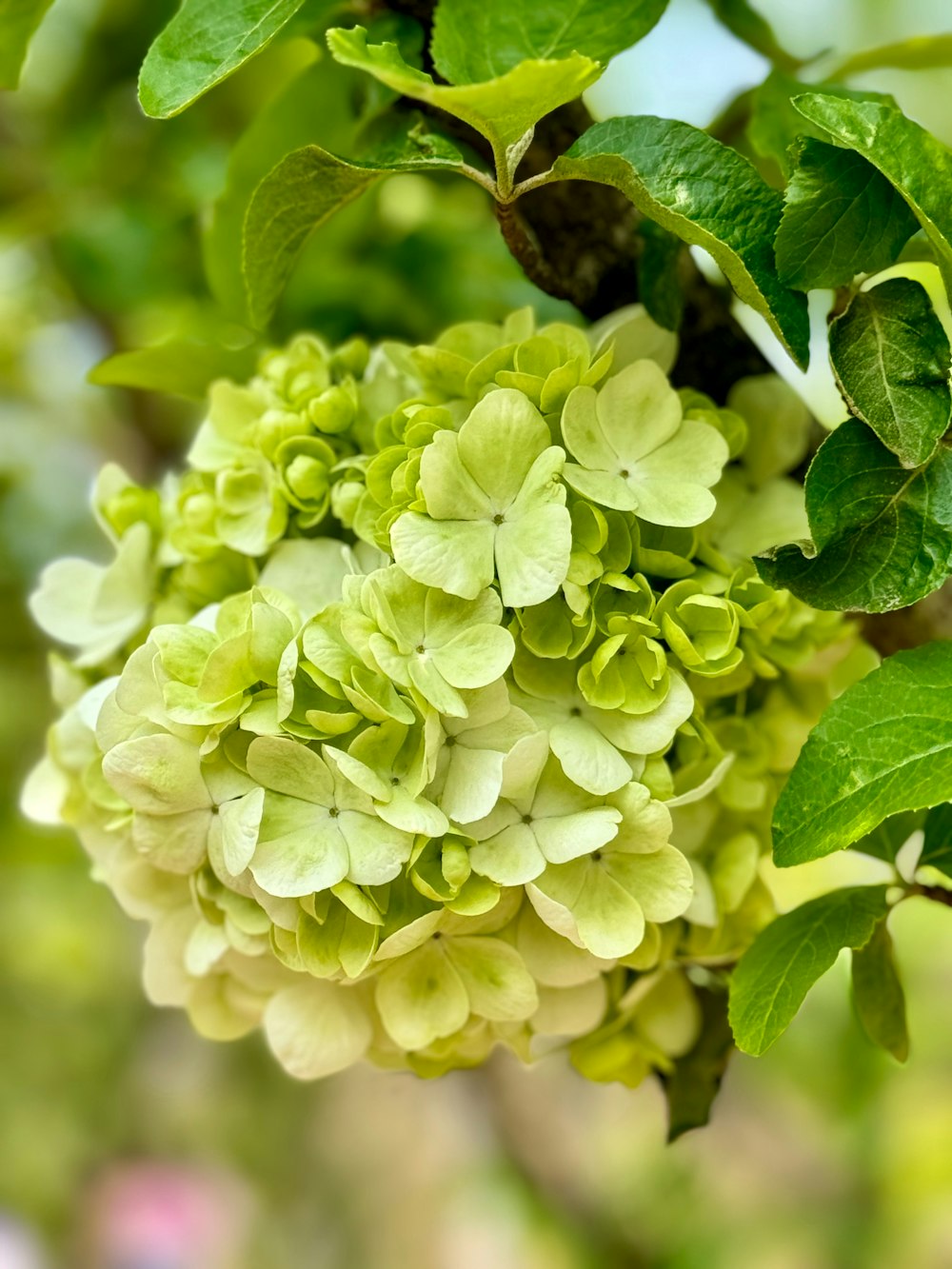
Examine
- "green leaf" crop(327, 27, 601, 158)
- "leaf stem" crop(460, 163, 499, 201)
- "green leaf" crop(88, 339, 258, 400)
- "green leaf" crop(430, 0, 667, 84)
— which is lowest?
"green leaf" crop(88, 339, 258, 400)

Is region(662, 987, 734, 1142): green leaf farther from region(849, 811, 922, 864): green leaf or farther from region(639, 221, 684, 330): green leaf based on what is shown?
region(639, 221, 684, 330): green leaf

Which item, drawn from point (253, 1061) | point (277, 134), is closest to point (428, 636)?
point (277, 134)

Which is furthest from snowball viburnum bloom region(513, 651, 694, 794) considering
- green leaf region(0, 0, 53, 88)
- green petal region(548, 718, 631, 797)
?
green leaf region(0, 0, 53, 88)

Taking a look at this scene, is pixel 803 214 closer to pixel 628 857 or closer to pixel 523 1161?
pixel 628 857

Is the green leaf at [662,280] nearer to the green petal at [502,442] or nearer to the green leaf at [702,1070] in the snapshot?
the green petal at [502,442]

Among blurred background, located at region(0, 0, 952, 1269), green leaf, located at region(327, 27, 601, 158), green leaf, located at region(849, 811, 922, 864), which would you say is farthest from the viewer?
blurred background, located at region(0, 0, 952, 1269)

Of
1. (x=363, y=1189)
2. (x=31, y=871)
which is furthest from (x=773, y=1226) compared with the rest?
(x=31, y=871)

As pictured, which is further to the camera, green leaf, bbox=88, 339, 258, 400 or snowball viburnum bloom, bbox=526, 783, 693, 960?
green leaf, bbox=88, 339, 258, 400
